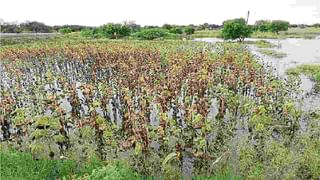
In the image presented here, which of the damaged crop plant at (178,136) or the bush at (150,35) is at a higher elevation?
the bush at (150,35)

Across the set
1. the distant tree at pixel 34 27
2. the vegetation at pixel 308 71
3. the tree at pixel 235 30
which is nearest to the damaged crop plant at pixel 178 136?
the vegetation at pixel 308 71

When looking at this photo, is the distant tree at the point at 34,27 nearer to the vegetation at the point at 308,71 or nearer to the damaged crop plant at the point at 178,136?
the vegetation at the point at 308,71

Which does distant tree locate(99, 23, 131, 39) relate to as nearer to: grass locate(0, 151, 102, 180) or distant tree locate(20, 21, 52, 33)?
distant tree locate(20, 21, 52, 33)

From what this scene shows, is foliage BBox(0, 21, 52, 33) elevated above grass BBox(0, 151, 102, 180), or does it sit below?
above

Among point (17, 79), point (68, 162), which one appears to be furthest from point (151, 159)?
point (17, 79)

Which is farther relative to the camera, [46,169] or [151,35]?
[151,35]

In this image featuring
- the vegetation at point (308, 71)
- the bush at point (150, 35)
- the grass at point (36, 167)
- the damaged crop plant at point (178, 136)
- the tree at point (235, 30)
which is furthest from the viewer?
the bush at point (150, 35)

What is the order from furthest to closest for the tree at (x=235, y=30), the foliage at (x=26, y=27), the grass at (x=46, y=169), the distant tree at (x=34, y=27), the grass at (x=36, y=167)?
the distant tree at (x=34, y=27) < the foliage at (x=26, y=27) < the tree at (x=235, y=30) < the grass at (x=36, y=167) < the grass at (x=46, y=169)

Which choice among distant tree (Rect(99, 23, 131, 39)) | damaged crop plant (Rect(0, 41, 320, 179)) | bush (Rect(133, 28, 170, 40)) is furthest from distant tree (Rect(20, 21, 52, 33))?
damaged crop plant (Rect(0, 41, 320, 179))

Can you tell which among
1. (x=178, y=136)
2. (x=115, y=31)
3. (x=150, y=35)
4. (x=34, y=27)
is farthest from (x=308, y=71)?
(x=34, y=27)

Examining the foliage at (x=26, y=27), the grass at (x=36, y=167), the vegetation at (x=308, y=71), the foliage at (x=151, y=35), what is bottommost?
the grass at (x=36, y=167)

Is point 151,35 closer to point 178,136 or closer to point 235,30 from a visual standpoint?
point 235,30

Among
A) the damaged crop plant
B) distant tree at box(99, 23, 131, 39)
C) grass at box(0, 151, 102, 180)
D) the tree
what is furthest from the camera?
distant tree at box(99, 23, 131, 39)

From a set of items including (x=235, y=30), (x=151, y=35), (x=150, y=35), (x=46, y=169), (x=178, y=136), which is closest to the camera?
(x=46, y=169)
